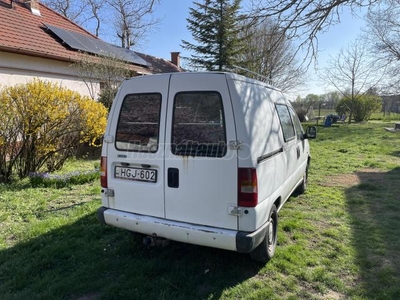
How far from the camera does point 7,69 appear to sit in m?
8.84

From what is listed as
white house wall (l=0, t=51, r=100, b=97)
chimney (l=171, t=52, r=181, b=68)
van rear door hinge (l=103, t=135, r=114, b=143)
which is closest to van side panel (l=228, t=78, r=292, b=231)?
van rear door hinge (l=103, t=135, r=114, b=143)

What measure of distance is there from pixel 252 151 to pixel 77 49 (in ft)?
36.4

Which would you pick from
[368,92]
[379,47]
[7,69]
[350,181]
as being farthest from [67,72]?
[368,92]

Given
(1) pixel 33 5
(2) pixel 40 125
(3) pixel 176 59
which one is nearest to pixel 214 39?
(3) pixel 176 59

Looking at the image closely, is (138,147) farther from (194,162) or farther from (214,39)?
(214,39)

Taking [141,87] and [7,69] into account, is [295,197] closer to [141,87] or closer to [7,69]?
[141,87]

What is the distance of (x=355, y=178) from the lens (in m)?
7.40

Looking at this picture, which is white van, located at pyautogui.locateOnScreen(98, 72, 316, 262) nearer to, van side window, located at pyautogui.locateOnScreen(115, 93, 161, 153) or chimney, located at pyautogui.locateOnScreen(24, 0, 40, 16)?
van side window, located at pyautogui.locateOnScreen(115, 93, 161, 153)

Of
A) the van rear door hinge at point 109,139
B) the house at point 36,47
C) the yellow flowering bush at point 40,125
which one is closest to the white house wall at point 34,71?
the house at point 36,47

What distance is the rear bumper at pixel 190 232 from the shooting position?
261cm

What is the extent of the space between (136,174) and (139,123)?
548mm

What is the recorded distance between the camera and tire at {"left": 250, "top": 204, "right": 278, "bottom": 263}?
3090mm

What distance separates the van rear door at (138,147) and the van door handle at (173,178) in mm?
91

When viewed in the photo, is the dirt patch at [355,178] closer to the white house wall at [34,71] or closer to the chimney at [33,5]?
the white house wall at [34,71]
